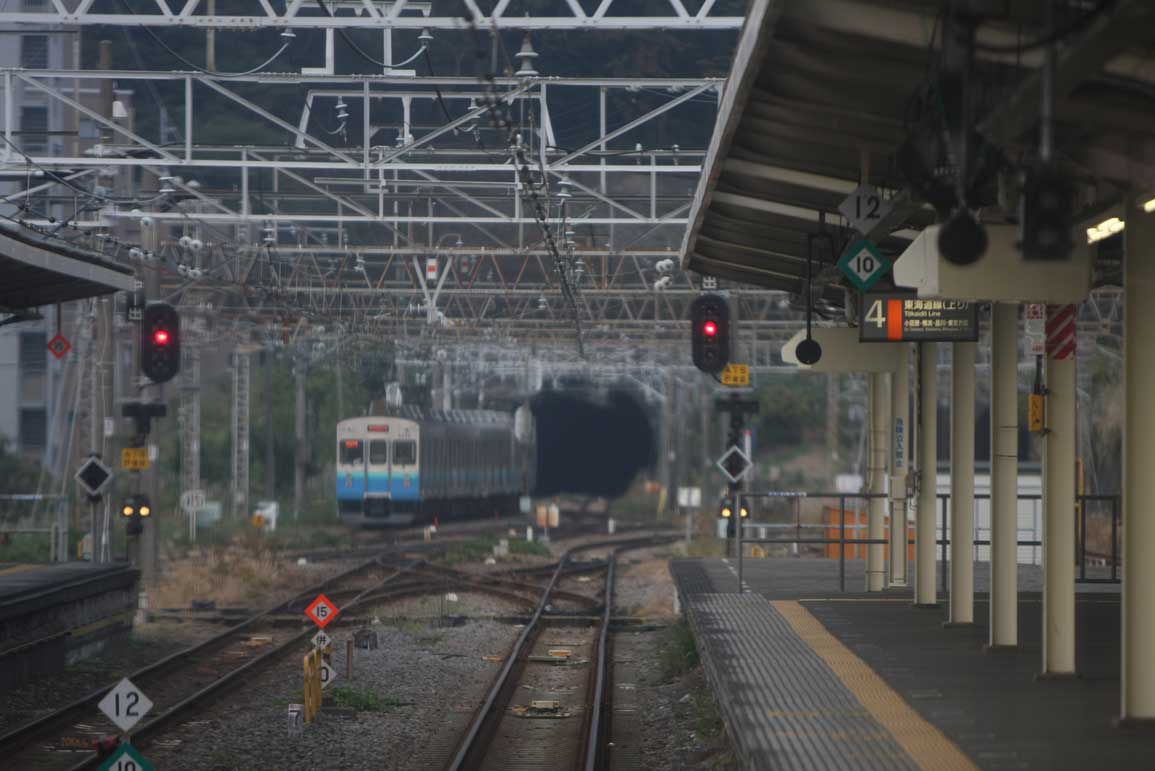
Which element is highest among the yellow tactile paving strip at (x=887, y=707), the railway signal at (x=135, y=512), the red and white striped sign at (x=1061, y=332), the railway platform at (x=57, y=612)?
the red and white striped sign at (x=1061, y=332)

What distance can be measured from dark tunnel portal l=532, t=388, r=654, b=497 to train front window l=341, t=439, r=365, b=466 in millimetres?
19320

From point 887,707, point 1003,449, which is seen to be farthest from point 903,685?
point 1003,449

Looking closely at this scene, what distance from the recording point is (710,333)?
61.5ft

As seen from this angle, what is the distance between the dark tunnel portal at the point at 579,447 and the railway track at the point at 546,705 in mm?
36926

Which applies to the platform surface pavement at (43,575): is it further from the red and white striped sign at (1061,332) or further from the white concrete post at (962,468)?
the red and white striped sign at (1061,332)

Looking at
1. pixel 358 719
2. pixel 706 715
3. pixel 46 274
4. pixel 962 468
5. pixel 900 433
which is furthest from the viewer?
pixel 900 433

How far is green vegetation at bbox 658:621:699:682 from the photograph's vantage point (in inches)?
590

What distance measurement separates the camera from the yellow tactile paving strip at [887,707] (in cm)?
705

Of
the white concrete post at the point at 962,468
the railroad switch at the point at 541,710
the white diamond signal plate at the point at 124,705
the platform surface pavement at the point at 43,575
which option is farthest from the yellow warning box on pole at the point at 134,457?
the white concrete post at the point at 962,468

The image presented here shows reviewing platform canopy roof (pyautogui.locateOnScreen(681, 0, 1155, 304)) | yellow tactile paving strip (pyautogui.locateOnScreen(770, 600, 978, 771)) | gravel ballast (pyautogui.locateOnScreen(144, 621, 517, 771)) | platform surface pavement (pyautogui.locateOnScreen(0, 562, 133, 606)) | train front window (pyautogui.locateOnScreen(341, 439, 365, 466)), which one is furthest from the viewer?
train front window (pyautogui.locateOnScreen(341, 439, 365, 466))

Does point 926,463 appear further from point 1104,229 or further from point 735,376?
point 735,376

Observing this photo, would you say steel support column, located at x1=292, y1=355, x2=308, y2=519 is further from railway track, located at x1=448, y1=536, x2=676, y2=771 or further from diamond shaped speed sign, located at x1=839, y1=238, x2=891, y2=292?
diamond shaped speed sign, located at x1=839, y1=238, x2=891, y2=292

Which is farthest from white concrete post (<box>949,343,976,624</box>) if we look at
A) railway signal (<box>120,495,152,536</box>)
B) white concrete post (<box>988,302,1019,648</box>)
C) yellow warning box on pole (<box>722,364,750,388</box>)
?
railway signal (<box>120,495,152,536</box>)

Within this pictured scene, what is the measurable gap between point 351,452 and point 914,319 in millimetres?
26804
